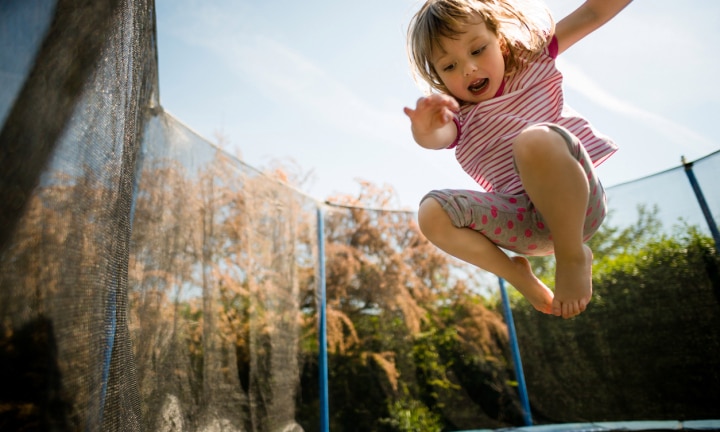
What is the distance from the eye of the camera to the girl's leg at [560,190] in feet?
3.08

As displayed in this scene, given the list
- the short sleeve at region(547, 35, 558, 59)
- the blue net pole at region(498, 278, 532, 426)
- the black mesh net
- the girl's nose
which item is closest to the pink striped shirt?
the short sleeve at region(547, 35, 558, 59)

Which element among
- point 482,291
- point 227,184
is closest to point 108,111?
point 227,184

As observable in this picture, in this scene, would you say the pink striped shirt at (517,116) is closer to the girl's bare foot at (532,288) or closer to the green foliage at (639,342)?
the girl's bare foot at (532,288)

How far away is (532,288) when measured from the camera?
1.19 metres

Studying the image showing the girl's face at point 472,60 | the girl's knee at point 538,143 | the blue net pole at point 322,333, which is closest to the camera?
the girl's knee at point 538,143

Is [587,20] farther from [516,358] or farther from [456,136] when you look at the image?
[516,358]

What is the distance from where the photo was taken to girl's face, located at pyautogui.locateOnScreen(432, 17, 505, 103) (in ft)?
3.79

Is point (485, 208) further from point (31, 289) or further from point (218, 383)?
point (218, 383)

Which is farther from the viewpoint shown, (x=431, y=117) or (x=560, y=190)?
(x=431, y=117)

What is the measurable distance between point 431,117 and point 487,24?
36cm

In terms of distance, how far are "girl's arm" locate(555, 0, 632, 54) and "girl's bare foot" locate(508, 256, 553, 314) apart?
0.64m

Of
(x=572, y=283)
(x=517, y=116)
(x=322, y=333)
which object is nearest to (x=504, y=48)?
(x=517, y=116)

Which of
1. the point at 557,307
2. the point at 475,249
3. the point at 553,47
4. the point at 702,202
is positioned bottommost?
the point at 557,307

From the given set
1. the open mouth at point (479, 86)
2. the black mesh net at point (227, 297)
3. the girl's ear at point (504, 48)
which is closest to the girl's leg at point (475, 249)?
the open mouth at point (479, 86)
